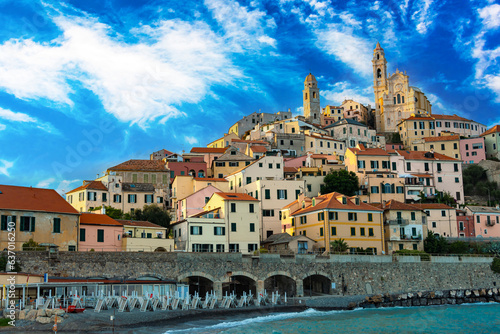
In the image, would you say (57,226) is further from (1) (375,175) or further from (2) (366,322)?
(1) (375,175)

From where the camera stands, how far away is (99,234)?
4547cm

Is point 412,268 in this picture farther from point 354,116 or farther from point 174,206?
point 354,116

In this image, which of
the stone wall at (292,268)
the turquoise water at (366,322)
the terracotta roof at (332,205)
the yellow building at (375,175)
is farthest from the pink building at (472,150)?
the turquoise water at (366,322)

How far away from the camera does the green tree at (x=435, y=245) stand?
194 feet

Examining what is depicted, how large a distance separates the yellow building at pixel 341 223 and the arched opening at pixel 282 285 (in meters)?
5.26

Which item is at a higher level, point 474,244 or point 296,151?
point 296,151

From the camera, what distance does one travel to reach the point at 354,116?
126250mm

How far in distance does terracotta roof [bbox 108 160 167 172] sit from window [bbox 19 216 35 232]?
112 ft

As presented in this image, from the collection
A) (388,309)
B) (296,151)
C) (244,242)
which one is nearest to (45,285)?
(244,242)

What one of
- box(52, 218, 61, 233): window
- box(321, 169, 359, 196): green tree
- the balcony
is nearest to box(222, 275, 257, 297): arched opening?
box(52, 218, 61, 233): window

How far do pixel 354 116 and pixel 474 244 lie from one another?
67.2 meters

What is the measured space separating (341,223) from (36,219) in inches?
1142

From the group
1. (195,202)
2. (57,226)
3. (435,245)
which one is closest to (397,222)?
(435,245)

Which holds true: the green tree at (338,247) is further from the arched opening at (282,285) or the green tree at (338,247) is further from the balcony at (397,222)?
the balcony at (397,222)
